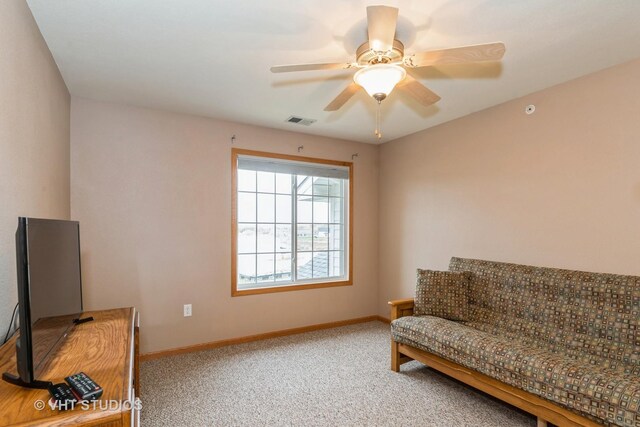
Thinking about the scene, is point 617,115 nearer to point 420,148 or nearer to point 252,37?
point 420,148

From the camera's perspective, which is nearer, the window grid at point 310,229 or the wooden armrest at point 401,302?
the wooden armrest at point 401,302

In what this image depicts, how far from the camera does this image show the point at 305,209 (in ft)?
14.0

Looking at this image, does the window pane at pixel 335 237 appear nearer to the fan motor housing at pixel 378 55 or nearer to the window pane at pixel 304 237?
the window pane at pixel 304 237

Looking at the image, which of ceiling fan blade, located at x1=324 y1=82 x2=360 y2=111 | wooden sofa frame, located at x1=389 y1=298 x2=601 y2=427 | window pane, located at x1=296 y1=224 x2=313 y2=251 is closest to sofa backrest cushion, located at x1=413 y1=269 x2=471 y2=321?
wooden sofa frame, located at x1=389 y1=298 x2=601 y2=427

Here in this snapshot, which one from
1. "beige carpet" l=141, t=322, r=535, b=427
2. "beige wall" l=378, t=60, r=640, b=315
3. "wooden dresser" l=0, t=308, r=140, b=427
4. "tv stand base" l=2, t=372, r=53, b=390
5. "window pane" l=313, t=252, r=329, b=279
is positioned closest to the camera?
"wooden dresser" l=0, t=308, r=140, b=427

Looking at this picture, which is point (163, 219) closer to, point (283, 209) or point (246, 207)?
point (246, 207)

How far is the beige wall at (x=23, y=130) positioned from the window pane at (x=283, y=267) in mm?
2244

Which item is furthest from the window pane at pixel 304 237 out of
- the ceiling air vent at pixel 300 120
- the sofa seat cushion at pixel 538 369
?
the sofa seat cushion at pixel 538 369

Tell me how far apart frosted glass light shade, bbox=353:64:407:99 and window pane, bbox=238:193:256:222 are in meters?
2.35

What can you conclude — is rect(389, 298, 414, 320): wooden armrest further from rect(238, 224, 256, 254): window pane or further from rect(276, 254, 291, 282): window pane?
rect(238, 224, 256, 254): window pane

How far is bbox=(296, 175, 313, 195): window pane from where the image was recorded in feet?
13.9

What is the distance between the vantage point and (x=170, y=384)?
2736 mm

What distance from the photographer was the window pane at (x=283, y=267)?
4074 millimetres

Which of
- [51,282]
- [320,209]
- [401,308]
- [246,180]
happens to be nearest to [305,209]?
[320,209]
